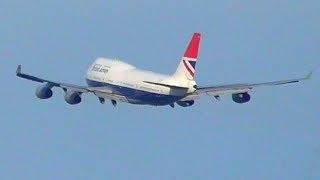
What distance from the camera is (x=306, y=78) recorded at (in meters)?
199
